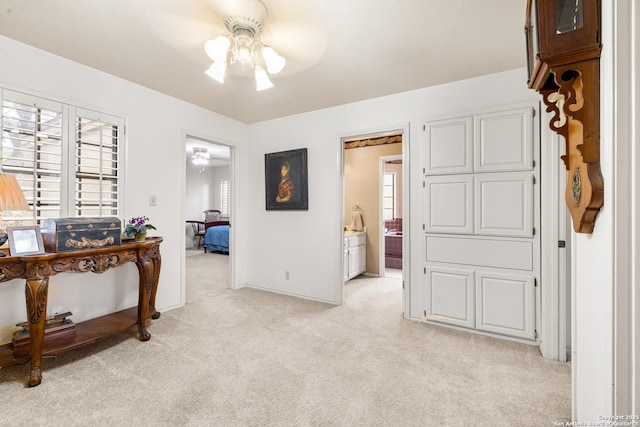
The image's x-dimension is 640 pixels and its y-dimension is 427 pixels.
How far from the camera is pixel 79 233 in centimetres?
215

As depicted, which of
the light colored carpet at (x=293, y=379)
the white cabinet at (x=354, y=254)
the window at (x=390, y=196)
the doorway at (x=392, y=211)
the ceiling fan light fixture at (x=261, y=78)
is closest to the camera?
the light colored carpet at (x=293, y=379)

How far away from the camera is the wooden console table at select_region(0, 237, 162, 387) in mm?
1874

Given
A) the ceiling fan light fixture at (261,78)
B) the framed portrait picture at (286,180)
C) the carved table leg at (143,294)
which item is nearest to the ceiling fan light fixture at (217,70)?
the ceiling fan light fixture at (261,78)

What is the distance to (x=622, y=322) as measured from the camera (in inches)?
31.7

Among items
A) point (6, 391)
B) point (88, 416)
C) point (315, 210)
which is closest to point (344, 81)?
point (315, 210)

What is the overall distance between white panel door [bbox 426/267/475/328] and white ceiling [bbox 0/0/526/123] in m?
1.88

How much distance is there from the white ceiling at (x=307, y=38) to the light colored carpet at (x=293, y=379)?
2405 mm

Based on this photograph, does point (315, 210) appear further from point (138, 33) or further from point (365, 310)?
point (138, 33)

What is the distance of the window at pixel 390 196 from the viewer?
7.32 meters

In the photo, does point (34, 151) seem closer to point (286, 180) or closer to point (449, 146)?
point (286, 180)

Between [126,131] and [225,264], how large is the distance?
3.64 m

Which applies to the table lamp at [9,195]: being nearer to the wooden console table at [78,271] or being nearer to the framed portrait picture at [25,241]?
the framed portrait picture at [25,241]

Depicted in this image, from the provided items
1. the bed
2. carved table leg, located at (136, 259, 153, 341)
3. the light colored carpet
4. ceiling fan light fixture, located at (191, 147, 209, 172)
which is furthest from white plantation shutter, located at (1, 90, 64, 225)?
the bed

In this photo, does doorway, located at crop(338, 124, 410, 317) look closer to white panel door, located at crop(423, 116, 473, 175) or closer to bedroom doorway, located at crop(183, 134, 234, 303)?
white panel door, located at crop(423, 116, 473, 175)
